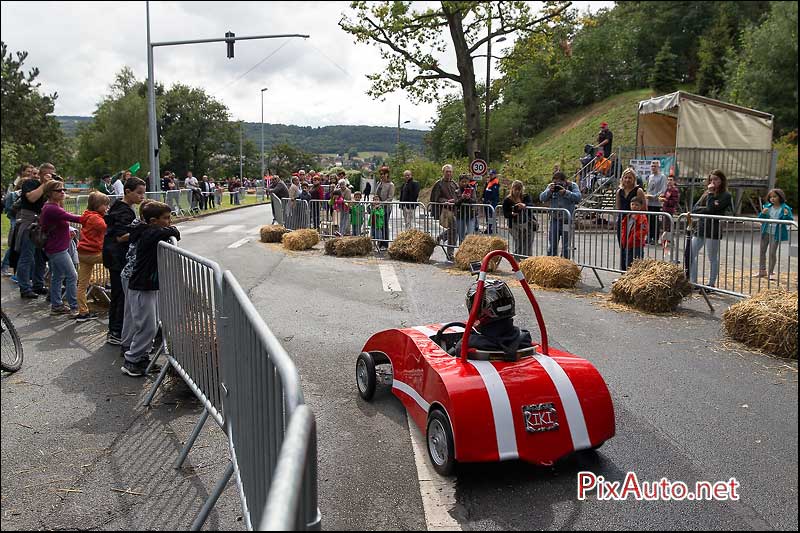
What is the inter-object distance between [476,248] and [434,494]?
9.21 m

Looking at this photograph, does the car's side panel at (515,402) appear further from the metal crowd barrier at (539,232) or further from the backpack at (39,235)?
the metal crowd barrier at (539,232)

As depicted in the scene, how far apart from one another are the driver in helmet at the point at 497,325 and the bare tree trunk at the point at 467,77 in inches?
853

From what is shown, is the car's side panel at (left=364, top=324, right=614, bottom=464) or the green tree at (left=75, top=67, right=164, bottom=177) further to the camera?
the green tree at (left=75, top=67, right=164, bottom=177)

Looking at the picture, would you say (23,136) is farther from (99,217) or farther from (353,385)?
(99,217)

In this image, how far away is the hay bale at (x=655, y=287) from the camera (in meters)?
9.07

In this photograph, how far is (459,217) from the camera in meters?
14.8

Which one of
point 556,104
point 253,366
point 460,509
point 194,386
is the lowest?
point 460,509

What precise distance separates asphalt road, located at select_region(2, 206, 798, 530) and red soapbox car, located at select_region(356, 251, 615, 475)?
0.21 meters

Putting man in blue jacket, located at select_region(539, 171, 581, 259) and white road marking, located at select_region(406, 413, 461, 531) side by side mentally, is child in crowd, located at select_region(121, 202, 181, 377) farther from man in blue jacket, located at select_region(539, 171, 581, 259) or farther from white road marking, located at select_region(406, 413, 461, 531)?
man in blue jacket, located at select_region(539, 171, 581, 259)

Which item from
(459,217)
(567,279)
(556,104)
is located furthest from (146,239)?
(556,104)

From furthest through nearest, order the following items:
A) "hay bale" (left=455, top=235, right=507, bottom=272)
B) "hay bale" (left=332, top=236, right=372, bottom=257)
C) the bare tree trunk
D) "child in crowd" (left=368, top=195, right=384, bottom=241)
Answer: the bare tree trunk, "child in crowd" (left=368, top=195, right=384, bottom=241), "hay bale" (left=332, top=236, right=372, bottom=257), "hay bale" (left=455, top=235, right=507, bottom=272)

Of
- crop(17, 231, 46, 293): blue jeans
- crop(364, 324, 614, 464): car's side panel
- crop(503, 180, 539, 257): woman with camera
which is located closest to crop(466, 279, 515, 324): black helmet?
crop(364, 324, 614, 464): car's side panel

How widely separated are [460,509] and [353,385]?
2.40 metres
